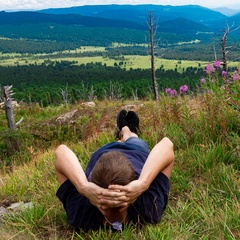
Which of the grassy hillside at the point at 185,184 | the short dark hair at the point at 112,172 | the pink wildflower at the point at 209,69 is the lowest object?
the grassy hillside at the point at 185,184

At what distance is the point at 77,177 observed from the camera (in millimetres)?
2365

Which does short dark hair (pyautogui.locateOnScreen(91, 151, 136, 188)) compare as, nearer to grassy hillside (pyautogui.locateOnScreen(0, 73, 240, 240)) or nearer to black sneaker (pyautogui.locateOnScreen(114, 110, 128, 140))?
grassy hillside (pyautogui.locateOnScreen(0, 73, 240, 240))

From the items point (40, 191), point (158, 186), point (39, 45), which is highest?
point (158, 186)

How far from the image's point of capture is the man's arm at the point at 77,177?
2118mm

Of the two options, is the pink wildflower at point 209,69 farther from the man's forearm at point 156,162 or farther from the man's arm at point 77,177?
the man's arm at point 77,177

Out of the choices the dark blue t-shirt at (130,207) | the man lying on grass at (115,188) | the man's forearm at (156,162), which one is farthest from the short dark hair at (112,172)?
the dark blue t-shirt at (130,207)

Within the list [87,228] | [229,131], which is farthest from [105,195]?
[229,131]

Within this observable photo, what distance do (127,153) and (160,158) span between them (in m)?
0.42

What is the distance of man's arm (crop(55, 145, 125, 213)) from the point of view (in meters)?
2.12

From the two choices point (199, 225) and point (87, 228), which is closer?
point (199, 225)

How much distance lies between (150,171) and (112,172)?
14.2 inches

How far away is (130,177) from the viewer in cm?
215

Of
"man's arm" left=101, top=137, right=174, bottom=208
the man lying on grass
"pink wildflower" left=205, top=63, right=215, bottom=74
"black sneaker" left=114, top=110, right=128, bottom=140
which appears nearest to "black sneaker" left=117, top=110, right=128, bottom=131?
"black sneaker" left=114, top=110, right=128, bottom=140

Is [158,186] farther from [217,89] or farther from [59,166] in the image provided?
[217,89]
